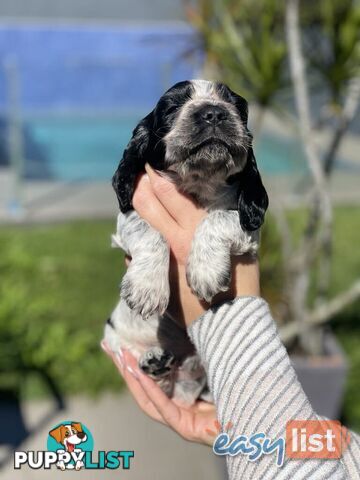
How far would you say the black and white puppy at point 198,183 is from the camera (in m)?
2.24

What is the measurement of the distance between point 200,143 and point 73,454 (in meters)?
1.31

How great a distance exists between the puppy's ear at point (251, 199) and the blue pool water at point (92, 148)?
9247 mm

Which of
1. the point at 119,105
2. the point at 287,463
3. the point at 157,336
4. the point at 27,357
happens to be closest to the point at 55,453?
the point at 157,336

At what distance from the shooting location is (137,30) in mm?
26062

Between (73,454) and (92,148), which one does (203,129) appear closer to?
(73,454)

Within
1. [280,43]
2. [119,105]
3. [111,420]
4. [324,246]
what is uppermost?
[119,105]

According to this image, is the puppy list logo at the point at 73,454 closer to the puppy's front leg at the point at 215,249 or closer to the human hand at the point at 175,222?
the human hand at the point at 175,222

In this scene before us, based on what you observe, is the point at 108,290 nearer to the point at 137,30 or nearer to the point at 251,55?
the point at 251,55

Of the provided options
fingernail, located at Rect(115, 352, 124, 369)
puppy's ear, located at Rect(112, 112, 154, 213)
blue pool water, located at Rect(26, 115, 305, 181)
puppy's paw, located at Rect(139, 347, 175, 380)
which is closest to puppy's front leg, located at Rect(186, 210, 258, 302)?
puppy's ear, located at Rect(112, 112, 154, 213)

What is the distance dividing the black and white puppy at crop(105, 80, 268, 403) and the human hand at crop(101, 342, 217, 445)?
0.42 metres

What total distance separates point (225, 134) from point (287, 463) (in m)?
1.10

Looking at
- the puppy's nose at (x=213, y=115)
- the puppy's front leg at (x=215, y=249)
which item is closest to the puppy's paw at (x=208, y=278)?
the puppy's front leg at (x=215, y=249)

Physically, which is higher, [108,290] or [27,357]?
[108,290]

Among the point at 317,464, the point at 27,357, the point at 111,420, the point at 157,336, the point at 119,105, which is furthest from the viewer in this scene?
the point at 119,105
